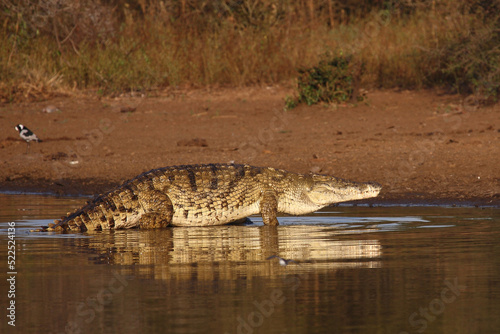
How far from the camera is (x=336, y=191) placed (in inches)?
330

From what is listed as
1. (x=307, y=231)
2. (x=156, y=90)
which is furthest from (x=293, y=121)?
(x=307, y=231)

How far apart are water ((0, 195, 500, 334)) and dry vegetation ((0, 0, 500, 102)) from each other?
27.2 ft

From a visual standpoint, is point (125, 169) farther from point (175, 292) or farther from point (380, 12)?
point (380, 12)

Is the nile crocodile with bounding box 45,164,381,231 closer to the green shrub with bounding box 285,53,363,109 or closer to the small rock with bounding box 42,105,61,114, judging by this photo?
the green shrub with bounding box 285,53,363,109

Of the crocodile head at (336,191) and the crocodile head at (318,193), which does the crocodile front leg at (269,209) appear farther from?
the crocodile head at (336,191)

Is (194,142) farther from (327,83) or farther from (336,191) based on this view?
(336,191)

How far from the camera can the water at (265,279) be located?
399 cm

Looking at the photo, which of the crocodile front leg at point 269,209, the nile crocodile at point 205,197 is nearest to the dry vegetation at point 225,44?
the nile crocodile at point 205,197

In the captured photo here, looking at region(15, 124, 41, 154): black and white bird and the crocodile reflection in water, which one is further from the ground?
region(15, 124, 41, 154): black and white bird

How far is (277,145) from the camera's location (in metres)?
12.6

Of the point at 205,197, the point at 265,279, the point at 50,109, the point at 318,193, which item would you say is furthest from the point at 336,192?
the point at 50,109

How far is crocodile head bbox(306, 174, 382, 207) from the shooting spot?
8297mm

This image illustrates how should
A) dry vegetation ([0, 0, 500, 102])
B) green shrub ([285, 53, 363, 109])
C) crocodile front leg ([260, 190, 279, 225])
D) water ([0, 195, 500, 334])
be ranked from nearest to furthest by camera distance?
water ([0, 195, 500, 334]), crocodile front leg ([260, 190, 279, 225]), green shrub ([285, 53, 363, 109]), dry vegetation ([0, 0, 500, 102])

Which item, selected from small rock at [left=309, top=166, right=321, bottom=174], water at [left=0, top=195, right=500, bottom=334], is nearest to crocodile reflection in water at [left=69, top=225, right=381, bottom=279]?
water at [left=0, top=195, right=500, bottom=334]
